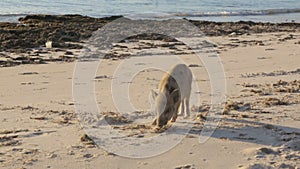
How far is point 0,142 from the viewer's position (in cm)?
684

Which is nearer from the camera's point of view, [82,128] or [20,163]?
[20,163]

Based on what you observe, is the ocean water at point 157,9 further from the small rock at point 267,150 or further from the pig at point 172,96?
the small rock at point 267,150

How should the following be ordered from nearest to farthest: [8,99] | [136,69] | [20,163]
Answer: [20,163], [8,99], [136,69]

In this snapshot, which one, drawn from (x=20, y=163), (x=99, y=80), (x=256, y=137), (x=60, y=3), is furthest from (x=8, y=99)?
(x=60, y=3)

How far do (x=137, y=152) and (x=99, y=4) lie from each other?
42.8 m

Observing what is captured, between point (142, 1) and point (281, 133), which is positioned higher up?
point (142, 1)

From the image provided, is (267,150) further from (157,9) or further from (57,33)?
(157,9)

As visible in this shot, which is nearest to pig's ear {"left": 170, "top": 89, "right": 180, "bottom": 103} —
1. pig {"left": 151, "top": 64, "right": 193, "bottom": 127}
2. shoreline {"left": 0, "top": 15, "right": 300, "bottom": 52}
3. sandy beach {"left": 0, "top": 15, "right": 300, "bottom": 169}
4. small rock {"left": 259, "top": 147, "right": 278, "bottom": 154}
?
pig {"left": 151, "top": 64, "right": 193, "bottom": 127}

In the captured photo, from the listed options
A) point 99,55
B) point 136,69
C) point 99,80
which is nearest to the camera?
point 99,80

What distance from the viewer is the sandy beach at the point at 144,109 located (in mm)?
6270

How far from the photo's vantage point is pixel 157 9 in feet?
149

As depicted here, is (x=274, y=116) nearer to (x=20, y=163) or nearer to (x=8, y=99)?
(x=20, y=163)

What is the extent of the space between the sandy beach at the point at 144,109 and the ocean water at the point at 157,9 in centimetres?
2014

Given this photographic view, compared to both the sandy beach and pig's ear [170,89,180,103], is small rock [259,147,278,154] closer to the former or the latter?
the sandy beach
